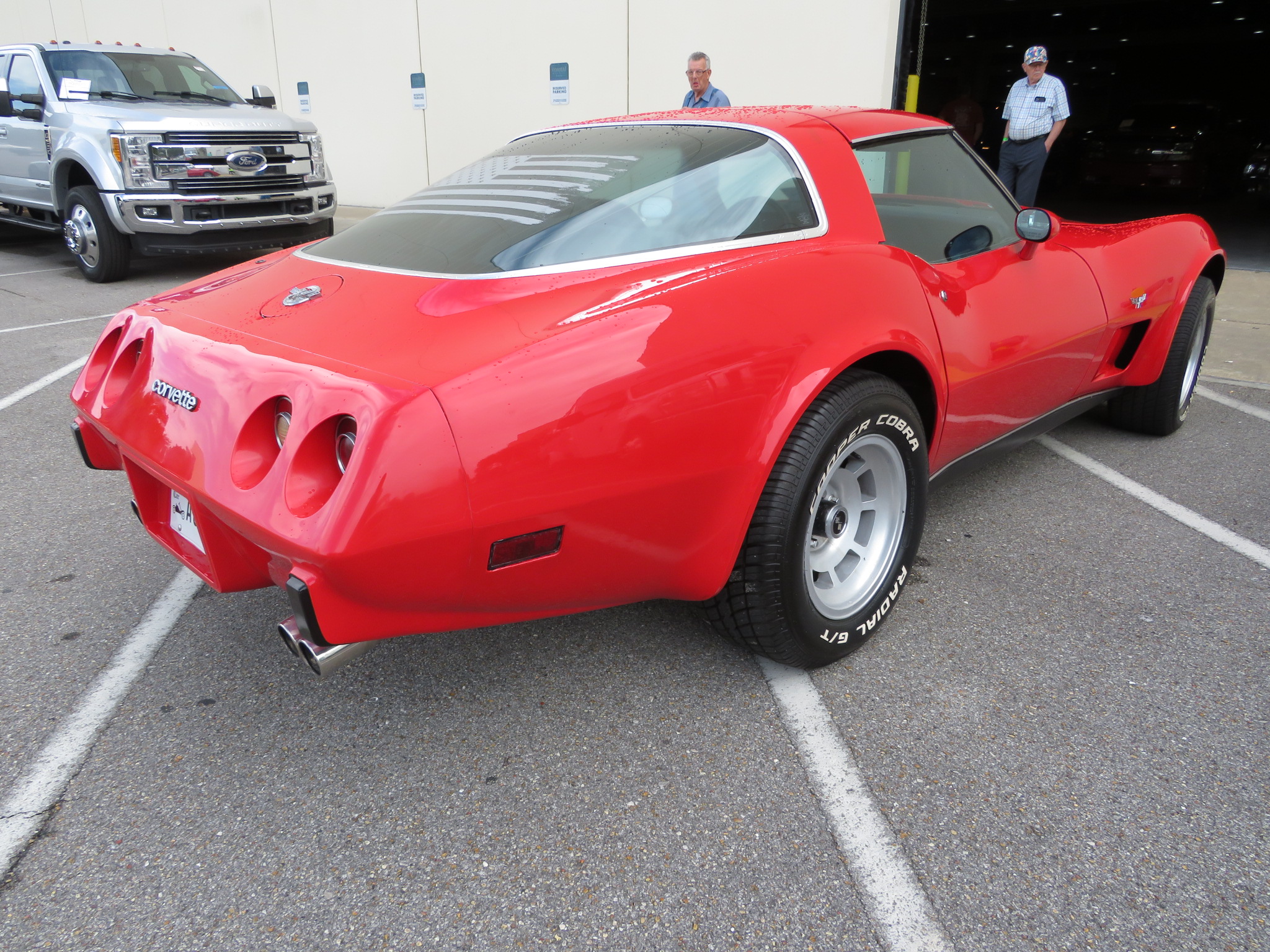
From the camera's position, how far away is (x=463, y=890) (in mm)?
1634

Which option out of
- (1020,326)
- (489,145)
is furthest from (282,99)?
(1020,326)

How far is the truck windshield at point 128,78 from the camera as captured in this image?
7945 millimetres

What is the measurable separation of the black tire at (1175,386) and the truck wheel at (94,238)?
25.3ft

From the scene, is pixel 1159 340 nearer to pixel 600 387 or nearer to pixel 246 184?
pixel 600 387

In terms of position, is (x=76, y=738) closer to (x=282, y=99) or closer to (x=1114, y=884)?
(x=1114, y=884)

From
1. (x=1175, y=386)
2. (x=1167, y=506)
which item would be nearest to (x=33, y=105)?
(x=1175, y=386)

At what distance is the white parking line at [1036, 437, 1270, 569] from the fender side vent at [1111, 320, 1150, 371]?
42cm

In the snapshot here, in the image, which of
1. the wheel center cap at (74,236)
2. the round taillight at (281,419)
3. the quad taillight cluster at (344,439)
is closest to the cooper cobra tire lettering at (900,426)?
the quad taillight cluster at (344,439)

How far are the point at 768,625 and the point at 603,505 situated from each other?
1.95ft

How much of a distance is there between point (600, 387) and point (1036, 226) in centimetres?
187

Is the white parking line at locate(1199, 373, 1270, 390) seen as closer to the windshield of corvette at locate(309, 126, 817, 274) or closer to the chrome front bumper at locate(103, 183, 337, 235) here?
the windshield of corvette at locate(309, 126, 817, 274)

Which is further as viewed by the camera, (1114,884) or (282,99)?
(282,99)

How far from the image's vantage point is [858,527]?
243cm

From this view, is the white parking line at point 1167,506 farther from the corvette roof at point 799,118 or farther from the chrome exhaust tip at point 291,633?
the chrome exhaust tip at point 291,633
